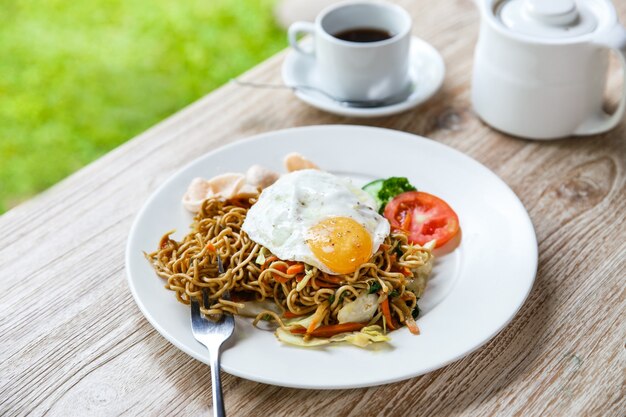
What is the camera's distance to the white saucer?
2.80 meters

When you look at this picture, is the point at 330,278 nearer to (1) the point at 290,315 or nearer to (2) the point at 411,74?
(1) the point at 290,315

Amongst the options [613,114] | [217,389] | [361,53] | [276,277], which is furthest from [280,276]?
[613,114]

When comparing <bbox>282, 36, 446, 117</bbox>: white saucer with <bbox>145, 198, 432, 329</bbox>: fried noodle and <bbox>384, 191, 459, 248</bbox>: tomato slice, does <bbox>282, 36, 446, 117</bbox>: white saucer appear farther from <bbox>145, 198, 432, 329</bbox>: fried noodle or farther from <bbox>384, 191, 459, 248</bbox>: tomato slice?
<bbox>145, 198, 432, 329</bbox>: fried noodle

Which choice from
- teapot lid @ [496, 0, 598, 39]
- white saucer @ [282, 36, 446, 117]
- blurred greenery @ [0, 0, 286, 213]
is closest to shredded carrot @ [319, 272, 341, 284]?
white saucer @ [282, 36, 446, 117]

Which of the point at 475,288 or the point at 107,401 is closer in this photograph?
the point at 107,401

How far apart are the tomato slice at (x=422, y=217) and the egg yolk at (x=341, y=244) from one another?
226mm

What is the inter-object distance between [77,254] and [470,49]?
6.57 feet

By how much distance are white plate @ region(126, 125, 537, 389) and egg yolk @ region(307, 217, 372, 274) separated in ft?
0.77

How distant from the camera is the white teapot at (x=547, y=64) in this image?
2.47 metres

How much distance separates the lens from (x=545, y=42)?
2.45 m

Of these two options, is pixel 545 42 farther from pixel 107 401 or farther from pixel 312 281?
pixel 107 401

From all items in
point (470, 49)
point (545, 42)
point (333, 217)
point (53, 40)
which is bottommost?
point (53, 40)

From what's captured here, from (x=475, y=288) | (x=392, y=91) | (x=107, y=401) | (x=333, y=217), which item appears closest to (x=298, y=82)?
(x=392, y=91)

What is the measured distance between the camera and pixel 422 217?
2.31m
